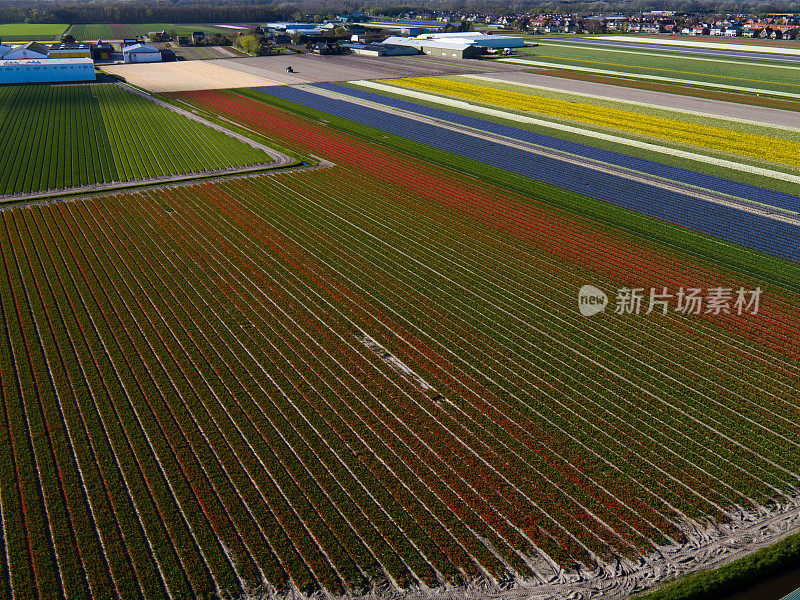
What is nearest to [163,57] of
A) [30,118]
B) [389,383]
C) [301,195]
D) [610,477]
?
[30,118]

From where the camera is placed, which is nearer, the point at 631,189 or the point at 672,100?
the point at 631,189

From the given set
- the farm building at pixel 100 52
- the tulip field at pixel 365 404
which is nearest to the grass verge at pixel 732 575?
the tulip field at pixel 365 404

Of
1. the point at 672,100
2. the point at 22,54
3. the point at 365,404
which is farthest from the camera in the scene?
the point at 22,54

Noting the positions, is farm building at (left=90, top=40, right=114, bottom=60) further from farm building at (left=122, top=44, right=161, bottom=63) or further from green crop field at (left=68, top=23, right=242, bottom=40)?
green crop field at (left=68, top=23, right=242, bottom=40)

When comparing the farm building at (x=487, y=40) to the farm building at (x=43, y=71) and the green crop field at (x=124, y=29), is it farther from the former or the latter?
the green crop field at (x=124, y=29)

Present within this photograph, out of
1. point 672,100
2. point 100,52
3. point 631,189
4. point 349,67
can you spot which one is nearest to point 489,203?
point 631,189

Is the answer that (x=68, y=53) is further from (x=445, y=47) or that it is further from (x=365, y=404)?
(x=365, y=404)

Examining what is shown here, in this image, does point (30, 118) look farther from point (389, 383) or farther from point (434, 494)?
point (434, 494)
